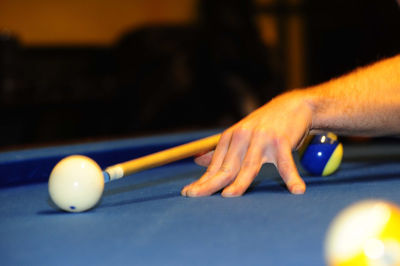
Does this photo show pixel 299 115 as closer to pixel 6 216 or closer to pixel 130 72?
pixel 6 216

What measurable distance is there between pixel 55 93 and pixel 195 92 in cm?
138

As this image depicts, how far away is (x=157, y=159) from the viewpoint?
165 centimetres

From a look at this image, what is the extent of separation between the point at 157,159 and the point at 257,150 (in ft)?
1.04

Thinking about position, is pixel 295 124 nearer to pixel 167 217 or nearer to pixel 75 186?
pixel 167 217

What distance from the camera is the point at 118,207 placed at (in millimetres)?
1446

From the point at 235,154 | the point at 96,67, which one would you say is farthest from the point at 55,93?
the point at 235,154

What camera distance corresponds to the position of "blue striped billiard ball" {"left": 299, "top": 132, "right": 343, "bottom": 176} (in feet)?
5.97

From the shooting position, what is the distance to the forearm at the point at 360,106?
1708 millimetres

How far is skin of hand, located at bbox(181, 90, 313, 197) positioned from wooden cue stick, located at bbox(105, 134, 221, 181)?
117mm

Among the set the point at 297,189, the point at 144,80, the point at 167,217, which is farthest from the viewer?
the point at 144,80

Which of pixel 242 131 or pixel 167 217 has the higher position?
pixel 242 131

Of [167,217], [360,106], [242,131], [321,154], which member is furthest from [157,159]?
[360,106]

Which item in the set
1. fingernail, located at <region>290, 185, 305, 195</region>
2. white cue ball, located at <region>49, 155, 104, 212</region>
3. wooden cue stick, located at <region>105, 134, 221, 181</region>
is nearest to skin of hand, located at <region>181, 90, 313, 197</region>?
fingernail, located at <region>290, 185, 305, 195</region>

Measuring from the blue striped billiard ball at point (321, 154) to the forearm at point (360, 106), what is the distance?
0.30 feet
